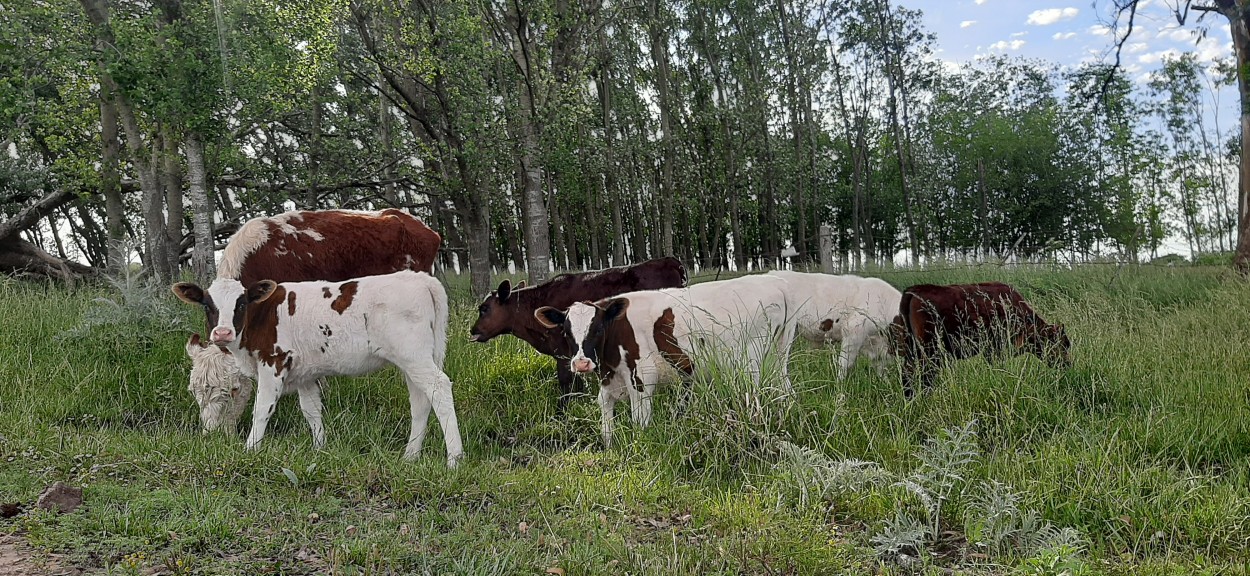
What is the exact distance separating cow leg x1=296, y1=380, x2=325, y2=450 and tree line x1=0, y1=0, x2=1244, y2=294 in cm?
460

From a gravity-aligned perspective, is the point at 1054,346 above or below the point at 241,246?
below

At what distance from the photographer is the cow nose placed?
6.03 meters

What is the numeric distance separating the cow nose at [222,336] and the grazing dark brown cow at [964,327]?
539cm

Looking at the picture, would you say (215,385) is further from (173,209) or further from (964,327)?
(173,209)

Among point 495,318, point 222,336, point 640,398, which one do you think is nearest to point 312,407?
point 222,336

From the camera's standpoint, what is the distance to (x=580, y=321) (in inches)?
257

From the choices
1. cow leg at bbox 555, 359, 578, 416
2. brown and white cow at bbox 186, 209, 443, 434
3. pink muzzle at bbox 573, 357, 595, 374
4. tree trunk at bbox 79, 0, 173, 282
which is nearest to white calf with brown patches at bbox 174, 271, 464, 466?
brown and white cow at bbox 186, 209, 443, 434

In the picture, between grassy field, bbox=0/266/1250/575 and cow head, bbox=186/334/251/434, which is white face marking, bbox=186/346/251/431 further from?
grassy field, bbox=0/266/1250/575

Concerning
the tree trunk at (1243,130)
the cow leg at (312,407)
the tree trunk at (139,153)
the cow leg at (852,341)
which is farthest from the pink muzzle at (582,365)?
the tree trunk at (1243,130)

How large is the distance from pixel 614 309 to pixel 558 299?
201cm

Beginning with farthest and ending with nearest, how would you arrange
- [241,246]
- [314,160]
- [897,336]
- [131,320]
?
1. [314,160]
2. [131,320]
3. [241,246]
4. [897,336]

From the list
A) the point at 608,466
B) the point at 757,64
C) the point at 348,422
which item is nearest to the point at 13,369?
the point at 348,422

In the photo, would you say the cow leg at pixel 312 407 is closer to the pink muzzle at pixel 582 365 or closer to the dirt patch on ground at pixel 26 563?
the pink muzzle at pixel 582 365

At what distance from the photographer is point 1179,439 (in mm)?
5520
